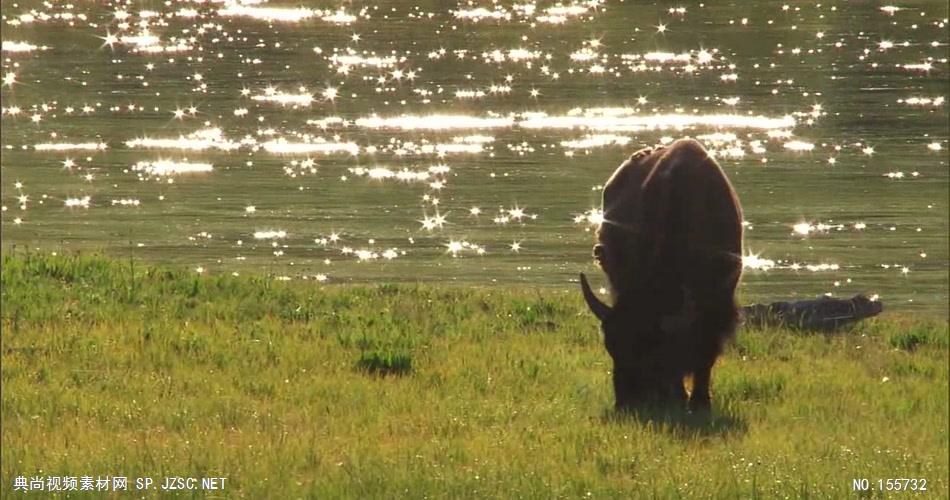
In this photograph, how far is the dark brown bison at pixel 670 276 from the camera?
459 inches

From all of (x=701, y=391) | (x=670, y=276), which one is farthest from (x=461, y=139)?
(x=670, y=276)

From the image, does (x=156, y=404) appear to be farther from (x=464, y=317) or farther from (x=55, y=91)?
(x=55, y=91)

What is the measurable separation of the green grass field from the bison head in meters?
0.30

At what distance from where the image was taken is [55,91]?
57500 millimetres

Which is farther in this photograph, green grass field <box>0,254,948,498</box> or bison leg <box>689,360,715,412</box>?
bison leg <box>689,360,715,412</box>

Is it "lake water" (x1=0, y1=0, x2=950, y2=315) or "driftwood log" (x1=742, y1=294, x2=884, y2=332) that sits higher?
"lake water" (x1=0, y1=0, x2=950, y2=315)

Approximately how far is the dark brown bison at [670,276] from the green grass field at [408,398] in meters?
0.43

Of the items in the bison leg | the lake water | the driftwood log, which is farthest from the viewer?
the lake water

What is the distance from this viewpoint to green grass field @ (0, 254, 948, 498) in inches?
382

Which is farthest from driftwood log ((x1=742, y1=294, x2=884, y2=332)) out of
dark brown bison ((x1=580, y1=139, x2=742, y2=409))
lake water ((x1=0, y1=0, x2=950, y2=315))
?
dark brown bison ((x1=580, y1=139, x2=742, y2=409))

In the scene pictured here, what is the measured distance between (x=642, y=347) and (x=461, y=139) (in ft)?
108

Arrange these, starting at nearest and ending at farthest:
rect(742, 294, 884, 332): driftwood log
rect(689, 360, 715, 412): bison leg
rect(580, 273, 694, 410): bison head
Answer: rect(580, 273, 694, 410): bison head, rect(689, 360, 715, 412): bison leg, rect(742, 294, 884, 332): driftwood log

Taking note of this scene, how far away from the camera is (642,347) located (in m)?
11.7

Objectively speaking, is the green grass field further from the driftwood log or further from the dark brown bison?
the dark brown bison
